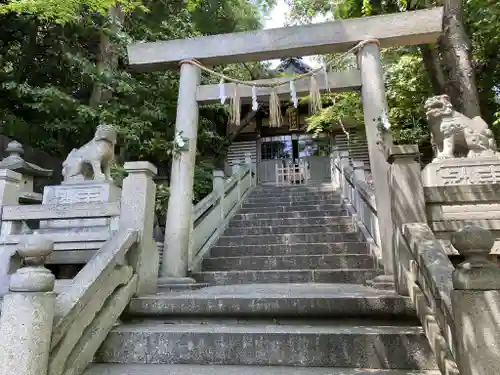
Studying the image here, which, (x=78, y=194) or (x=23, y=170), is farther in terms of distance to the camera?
(x=23, y=170)

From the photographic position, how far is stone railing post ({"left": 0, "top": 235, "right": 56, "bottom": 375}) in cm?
226

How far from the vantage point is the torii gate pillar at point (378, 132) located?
4977 millimetres

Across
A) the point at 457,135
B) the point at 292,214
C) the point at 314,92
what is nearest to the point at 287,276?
the point at 314,92

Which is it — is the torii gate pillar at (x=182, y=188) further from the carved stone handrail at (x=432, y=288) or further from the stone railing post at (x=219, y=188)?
the carved stone handrail at (x=432, y=288)

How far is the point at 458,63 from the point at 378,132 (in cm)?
440

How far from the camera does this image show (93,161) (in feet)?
18.1

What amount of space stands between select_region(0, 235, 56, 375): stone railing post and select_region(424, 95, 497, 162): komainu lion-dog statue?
16.2ft

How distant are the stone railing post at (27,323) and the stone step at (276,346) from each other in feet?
2.79

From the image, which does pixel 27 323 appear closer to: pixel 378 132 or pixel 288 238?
pixel 378 132

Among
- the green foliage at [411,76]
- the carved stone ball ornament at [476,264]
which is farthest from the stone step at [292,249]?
the green foliage at [411,76]

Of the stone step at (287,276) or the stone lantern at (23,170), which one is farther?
the stone lantern at (23,170)

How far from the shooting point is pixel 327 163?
1595 centimetres

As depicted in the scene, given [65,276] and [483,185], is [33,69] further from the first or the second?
[483,185]

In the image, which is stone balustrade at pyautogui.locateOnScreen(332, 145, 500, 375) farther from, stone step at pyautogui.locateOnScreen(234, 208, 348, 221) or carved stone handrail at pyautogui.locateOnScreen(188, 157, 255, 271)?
stone step at pyautogui.locateOnScreen(234, 208, 348, 221)
